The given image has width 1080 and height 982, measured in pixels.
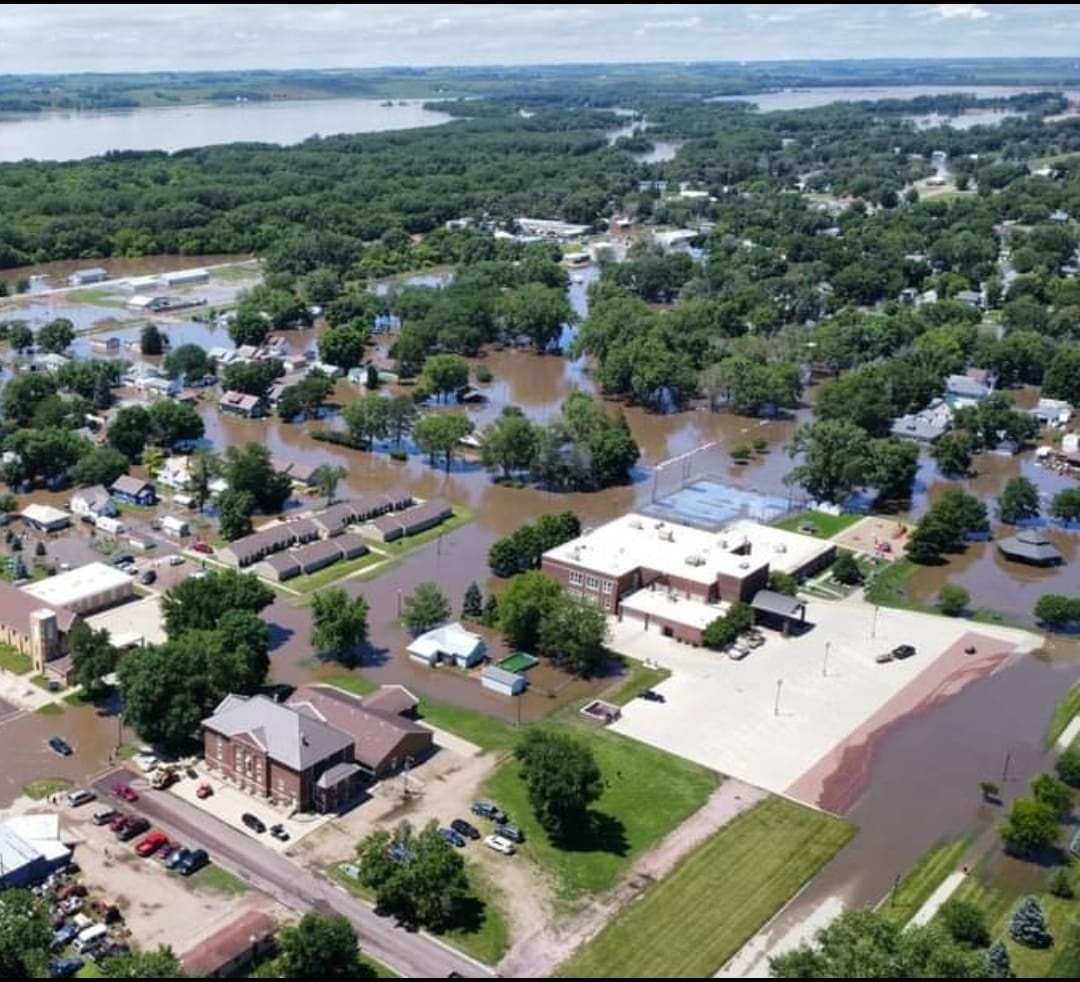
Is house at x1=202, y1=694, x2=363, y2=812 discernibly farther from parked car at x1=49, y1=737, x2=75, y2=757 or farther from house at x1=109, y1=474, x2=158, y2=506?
house at x1=109, y1=474, x2=158, y2=506

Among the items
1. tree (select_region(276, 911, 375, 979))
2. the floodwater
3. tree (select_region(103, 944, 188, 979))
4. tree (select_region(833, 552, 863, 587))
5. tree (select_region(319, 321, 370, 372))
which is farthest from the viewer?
the floodwater

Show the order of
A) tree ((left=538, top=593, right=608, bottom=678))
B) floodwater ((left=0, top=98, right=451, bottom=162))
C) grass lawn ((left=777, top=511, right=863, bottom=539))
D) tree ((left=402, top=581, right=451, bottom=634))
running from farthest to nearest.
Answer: floodwater ((left=0, top=98, right=451, bottom=162))
grass lawn ((left=777, top=511, right=863, bottom=539))
tree ((left=402, top=581, right=451, bottom=634))
tree ((left=538, top=593, right=608, bottom=678))

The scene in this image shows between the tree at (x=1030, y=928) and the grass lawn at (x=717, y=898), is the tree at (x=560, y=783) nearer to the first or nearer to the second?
the grass lawn at (x=717, y=898)

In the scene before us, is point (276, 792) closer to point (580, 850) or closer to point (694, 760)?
point (580, 850)

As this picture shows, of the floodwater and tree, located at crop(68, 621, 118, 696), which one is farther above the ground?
the floodwater

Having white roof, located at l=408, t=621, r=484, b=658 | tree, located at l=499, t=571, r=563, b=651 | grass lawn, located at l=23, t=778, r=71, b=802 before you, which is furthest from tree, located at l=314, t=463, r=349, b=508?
grass lawn, located at l=23, t=778, r=71, b=802

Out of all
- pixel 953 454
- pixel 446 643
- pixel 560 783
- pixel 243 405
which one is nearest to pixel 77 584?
pixel 446 643

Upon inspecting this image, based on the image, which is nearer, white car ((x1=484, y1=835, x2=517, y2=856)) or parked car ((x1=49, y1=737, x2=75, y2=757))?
white car ((x1=484, y1=835, x2=517, y2=856))

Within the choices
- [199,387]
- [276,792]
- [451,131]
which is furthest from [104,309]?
[451,131]
